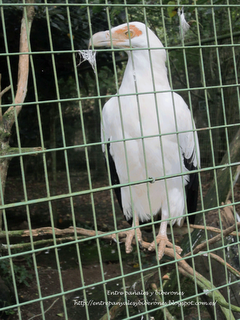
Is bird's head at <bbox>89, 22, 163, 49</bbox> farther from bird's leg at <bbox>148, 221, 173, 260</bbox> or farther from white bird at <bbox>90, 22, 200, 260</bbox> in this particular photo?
bird's leg at <bbox>148, 221, 173, 260</bbox>

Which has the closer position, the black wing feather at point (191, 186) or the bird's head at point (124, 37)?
the bird's head at point (124, 37)

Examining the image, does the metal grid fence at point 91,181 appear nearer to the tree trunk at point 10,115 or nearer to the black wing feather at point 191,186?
the tree trunk at point 10,115

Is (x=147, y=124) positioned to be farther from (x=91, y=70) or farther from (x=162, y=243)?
(x=91, y=70)

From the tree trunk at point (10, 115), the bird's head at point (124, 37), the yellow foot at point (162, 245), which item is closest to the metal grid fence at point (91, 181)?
the tree trunk at point (10, 115)

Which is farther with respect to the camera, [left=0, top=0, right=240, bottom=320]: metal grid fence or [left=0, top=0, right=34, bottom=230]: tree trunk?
[left=0, top=0, right=240, bottom=320]: metal grid fence

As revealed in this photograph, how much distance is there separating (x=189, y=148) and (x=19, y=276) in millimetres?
2455

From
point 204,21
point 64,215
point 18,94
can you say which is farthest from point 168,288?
point 204,21

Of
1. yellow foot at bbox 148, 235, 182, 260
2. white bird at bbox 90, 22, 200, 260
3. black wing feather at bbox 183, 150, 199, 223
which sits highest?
white bird at bbox 90, 22, 200, 260

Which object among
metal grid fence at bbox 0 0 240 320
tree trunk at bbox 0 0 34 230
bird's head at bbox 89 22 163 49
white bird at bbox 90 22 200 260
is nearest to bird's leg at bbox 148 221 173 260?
white bird at bbox 90 22 200 260

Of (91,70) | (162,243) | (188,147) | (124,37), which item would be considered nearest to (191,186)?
(188,147)

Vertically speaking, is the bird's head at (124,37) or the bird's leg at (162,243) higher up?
the bird's head at (124,37)

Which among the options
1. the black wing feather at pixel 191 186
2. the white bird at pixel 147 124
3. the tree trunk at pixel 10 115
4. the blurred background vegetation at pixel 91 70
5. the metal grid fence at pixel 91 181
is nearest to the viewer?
the tree trunk at pixel 10 115

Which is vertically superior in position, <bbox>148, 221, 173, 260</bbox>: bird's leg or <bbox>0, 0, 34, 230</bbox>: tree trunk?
<bbox>0, 0, 34, 230</bbox>: tree trunk

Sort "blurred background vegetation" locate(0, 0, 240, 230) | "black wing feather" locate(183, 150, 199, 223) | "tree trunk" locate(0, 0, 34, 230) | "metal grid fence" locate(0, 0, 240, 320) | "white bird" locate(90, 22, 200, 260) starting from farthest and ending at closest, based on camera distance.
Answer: "blurred background vegetation" locate(0, 0, 240, 230)
"black wing feather" locate(183, 150, 199, 223)
"white bird" locate(90, 22, 200, 260)
"metal grid fence" locate(0, 0, 240, 320)
"tree trunk" locate(0, 0, 34, 230)
